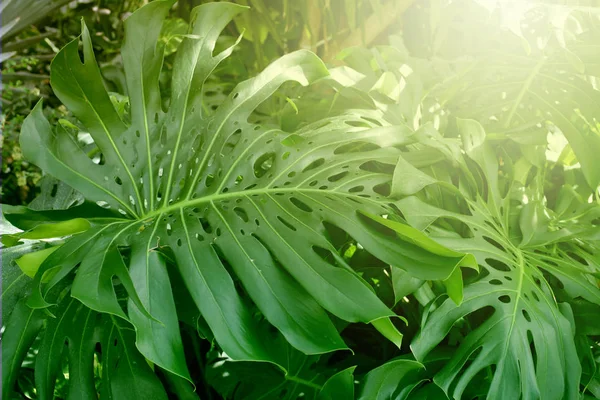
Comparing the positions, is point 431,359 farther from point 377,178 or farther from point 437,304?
point 377,178

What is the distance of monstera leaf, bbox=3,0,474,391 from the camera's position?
534 mm

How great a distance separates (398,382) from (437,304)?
0.10m

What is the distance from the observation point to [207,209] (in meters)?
0.67

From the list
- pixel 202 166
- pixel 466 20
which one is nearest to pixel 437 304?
pixel 202 166

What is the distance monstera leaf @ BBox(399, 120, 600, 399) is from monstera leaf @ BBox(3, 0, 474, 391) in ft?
0.25

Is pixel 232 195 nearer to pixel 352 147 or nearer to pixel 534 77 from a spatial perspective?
pixel 352 147

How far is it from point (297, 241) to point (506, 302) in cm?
26

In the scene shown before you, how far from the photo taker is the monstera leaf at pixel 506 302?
583 mm

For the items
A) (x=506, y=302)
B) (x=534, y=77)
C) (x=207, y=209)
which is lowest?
(x=506, y=302)

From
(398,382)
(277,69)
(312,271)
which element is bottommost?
(398,382)

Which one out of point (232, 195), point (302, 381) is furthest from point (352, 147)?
point (302, 381)

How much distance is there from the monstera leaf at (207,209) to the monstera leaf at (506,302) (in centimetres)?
8

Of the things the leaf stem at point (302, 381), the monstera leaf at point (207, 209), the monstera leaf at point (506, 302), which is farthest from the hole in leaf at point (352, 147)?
the leaf stem at point (302, 381)

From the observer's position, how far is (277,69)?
0.70 m
